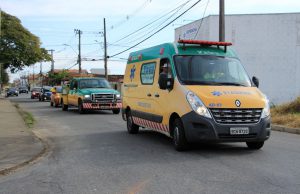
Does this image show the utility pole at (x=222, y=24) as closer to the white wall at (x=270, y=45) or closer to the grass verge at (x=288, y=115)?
the grass verge at (x=288, y=115)

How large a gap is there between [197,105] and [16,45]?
141ft

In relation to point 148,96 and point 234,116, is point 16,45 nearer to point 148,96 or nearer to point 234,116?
point 148,96

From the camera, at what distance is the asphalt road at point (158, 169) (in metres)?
6.81

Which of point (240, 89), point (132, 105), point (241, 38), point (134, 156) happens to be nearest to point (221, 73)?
point (240, 89)

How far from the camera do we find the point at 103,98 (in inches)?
928

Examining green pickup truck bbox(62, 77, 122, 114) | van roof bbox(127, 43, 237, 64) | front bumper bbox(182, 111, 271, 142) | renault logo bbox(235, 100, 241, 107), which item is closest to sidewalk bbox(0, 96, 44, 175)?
front bumper bbox(182, 111, 271, 142)

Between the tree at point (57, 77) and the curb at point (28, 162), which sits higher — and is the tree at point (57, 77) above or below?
above

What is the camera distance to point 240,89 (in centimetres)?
972

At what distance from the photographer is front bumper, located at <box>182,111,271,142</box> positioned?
359 inches

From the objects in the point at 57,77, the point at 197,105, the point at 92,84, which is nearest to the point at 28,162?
the point at 197,105

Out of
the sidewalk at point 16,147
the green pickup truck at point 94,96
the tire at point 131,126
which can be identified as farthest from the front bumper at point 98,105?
the tire at point 131,126

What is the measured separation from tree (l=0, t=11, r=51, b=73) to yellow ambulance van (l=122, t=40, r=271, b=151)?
3866cm

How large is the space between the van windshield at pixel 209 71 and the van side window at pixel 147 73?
4.15ft

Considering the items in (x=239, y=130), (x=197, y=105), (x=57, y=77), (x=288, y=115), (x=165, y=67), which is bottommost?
(x=288, y=115)
